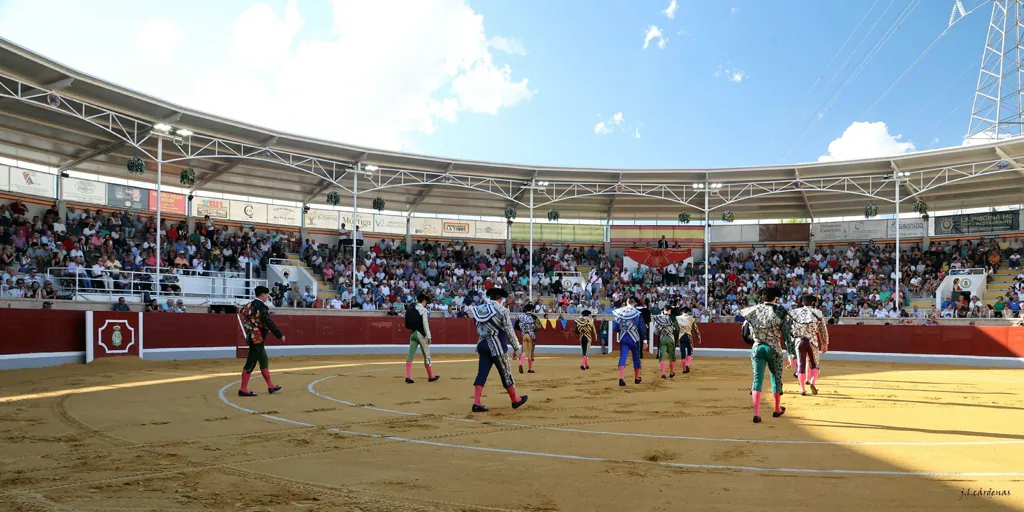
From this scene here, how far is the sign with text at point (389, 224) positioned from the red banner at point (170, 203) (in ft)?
29.4

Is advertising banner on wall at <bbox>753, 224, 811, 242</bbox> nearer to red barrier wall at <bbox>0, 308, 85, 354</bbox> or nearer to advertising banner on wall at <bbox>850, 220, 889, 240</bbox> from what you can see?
advertising banner on wall at <bbox>850, 220, 889, 240</bbox>

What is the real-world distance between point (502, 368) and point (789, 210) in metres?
32.4

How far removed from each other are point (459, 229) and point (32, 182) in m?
19.2

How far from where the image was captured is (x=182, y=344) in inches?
810

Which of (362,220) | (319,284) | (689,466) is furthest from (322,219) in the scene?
(689,466)

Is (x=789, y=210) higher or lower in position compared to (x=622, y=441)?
higher

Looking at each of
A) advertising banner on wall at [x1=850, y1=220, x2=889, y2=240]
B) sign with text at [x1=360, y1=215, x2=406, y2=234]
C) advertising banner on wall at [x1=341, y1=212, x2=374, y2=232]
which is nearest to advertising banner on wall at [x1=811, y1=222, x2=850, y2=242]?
advertising banner on wall at [x1=850, y1=220, x2=889, y2=240]

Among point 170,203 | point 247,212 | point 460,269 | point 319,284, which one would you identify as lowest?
point 319,284

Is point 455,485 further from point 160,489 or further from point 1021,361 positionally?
point 1021,361

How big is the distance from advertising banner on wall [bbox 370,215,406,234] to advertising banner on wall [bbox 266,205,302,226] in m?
3.78

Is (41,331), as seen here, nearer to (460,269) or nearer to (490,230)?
(460,269)

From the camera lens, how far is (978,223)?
111ft

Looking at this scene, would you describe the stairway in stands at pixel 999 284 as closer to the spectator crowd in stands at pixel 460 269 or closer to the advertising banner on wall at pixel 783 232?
the spectator crowd in stands at pixel 460 269

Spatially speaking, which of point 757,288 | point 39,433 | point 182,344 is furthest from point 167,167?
point 757,288
